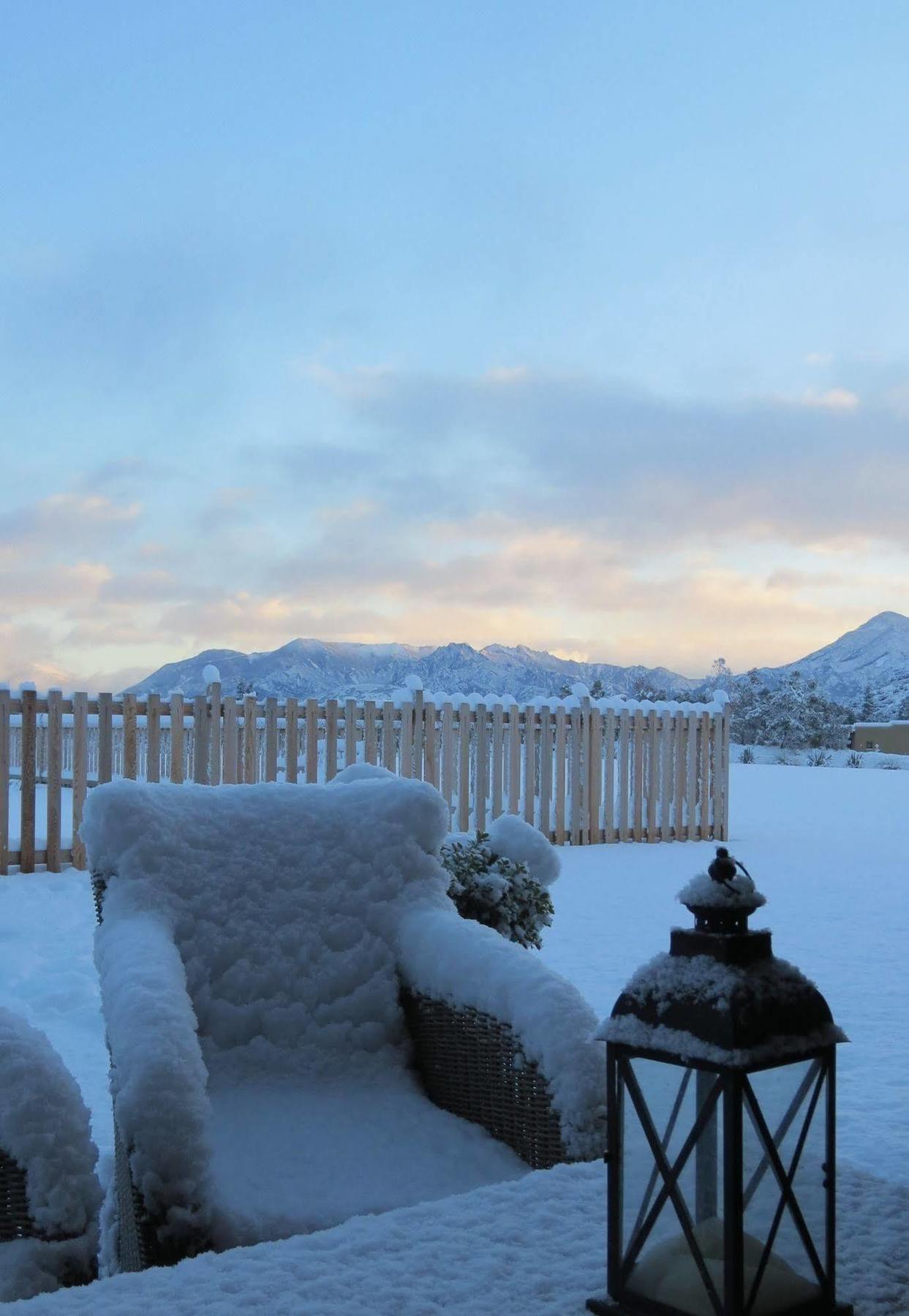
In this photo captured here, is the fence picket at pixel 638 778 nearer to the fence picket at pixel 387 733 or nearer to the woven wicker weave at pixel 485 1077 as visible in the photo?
the fence picket at pixel 387 733

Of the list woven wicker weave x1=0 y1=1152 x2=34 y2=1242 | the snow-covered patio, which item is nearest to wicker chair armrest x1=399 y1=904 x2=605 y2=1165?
the snow-covered patio

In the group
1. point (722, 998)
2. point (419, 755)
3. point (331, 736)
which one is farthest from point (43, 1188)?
point (419, 755)

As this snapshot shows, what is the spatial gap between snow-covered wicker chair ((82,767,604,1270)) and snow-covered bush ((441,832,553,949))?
114 cm

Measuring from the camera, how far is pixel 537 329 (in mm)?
7691

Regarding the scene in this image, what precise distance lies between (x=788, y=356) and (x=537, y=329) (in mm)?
1660

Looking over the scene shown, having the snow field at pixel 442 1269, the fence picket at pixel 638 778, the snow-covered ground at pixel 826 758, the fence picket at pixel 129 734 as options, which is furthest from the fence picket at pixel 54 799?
the snow-covered ground at pixel 826 758

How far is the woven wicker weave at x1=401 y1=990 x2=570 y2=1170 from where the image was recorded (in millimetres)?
1932

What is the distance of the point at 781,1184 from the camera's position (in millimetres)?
980

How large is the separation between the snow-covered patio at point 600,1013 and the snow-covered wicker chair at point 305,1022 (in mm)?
438

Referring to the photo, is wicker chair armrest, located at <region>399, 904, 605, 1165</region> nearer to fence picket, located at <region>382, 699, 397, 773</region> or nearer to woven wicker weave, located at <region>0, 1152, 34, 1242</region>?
Result: woven wicker weave, located at <region>0, 1152, 34, 1242</region>

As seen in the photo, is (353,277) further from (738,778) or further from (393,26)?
(738,778)

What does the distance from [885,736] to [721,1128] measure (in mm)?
36386

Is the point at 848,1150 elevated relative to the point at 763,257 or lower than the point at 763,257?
lower

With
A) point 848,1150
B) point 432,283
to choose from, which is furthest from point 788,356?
point 848,1150
